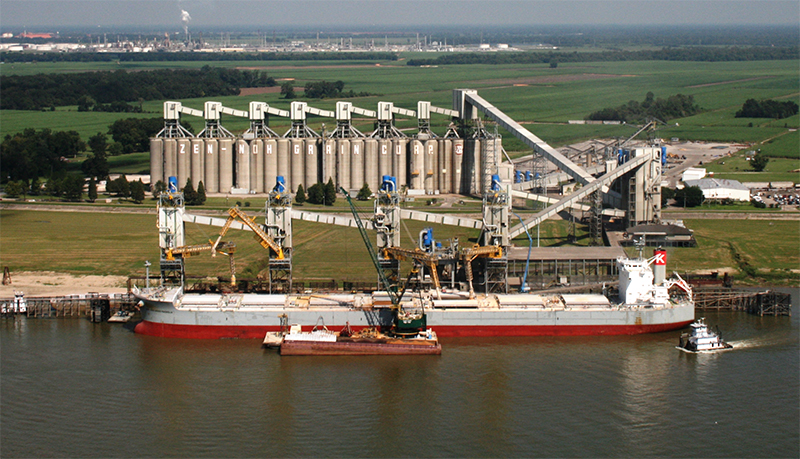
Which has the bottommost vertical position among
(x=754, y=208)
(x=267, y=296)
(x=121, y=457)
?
(x=121, y=457)

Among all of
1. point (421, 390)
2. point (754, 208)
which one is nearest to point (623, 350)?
point (421, 390)

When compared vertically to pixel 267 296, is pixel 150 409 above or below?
below

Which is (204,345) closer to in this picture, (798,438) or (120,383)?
(120,383)

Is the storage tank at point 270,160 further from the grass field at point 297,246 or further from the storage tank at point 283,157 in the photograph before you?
the grass field at point 297,246

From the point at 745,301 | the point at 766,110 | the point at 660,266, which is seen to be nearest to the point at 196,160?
the point at 660,266

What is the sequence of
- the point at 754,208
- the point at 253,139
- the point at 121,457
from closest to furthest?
the point at 121,457, the point at 754,208, the point at 253,139

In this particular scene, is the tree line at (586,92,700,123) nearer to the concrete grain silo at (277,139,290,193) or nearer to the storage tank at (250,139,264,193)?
the concrete grain silo at (277,139,290,193)

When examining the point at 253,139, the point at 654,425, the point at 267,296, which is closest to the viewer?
the point at 654,425

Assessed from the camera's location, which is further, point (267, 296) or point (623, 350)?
point (267, 296)
